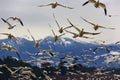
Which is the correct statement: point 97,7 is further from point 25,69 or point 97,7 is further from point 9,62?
point 9,62

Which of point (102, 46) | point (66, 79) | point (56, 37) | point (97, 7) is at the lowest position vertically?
point (66, 79)

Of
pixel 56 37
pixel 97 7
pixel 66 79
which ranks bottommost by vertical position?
pixel 66 79

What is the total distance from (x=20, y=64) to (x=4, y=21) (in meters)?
108

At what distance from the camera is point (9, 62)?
130 metres

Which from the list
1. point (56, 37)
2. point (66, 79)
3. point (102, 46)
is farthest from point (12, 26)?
point (66, 79)

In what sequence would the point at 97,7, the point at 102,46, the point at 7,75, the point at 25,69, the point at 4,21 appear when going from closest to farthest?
the point at 97,7 < the point at 4,21 < the point at 25,69 < the point at 102,46 < the point at 7,75

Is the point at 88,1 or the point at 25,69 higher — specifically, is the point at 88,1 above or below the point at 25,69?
above

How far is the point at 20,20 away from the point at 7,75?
84.9 m

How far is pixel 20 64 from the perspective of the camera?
134 meters

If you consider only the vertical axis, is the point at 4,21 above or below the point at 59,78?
above

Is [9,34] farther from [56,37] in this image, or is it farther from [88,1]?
[88,1]

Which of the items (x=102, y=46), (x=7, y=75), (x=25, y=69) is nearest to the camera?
(x=25, y=69)

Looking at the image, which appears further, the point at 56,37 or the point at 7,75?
the point at 7,75

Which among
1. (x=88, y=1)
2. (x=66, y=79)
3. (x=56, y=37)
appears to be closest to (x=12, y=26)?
(x=56, y=37)
